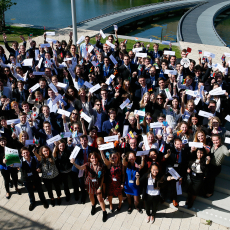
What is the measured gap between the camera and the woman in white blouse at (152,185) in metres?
4.73

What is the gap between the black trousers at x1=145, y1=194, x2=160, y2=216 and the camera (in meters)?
5.01

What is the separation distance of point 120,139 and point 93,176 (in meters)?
0.97

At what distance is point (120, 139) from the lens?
5191 millimetres

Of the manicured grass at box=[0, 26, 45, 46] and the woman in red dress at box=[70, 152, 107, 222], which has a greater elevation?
the manicured grass at box=[0, 26, 45, 46]

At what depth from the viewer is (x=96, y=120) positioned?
6.27 metres

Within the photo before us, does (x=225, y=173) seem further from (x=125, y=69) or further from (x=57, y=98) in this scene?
(x=57, y=98)

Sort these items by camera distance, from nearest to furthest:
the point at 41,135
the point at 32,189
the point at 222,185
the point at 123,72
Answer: the point at 32,189, the point at 41,135, the point at 222,185, the point at 123,72

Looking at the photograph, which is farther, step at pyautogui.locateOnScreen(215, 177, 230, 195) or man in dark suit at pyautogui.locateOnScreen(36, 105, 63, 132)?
man in dark suit at pyautogui.locateOnScreen(36, 105, 63, 132)

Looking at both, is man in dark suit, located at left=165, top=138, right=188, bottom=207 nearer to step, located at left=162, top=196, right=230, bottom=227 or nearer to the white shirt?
the white shirt

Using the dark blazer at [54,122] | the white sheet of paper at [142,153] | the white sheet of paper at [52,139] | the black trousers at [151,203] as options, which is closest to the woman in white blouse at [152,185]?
the black trousers at [151,203]

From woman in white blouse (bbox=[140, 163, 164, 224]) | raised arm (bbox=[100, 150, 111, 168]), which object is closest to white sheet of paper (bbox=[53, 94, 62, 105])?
raised arm (bbox=[100, 150, 111, 168])

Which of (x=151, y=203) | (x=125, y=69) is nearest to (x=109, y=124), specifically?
(x=151, y=203)

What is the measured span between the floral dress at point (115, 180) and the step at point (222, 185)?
96.1 inches

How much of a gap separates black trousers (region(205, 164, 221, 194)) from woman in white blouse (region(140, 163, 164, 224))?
1110 mm
